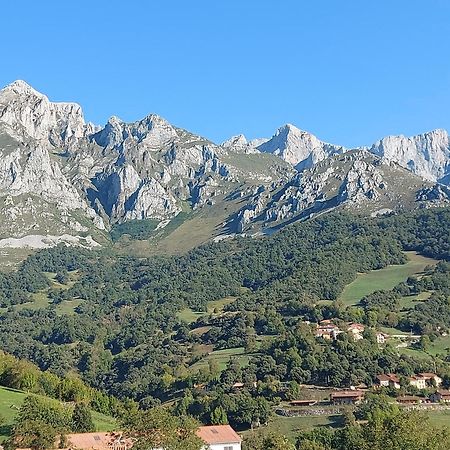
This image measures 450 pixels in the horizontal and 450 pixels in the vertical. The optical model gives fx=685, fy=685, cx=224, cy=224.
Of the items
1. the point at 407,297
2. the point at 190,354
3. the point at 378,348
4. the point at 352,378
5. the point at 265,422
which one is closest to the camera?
the point at 265,422

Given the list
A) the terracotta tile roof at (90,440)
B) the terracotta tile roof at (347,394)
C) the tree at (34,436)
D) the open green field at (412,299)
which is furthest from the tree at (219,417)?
the open green field at (412,299)

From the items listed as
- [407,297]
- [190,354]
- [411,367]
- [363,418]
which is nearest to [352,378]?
[411,367]

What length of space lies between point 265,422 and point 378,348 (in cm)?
4221

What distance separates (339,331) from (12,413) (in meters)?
94.3

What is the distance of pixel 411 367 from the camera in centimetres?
13438

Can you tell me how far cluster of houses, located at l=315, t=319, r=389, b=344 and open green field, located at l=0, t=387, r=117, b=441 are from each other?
235 ft

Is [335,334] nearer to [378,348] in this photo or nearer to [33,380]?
[378,348]

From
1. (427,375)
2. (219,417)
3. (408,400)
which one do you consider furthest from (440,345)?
(219,417)

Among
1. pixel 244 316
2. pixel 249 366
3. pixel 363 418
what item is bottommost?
pixel 363 418

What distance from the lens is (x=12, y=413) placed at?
263ft

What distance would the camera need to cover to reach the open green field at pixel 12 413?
7366cm

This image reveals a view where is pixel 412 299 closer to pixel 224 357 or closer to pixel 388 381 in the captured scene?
pixel 224 357

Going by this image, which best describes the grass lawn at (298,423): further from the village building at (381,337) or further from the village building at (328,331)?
the village building at (381,337)

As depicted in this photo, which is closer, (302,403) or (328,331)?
(302,403)
